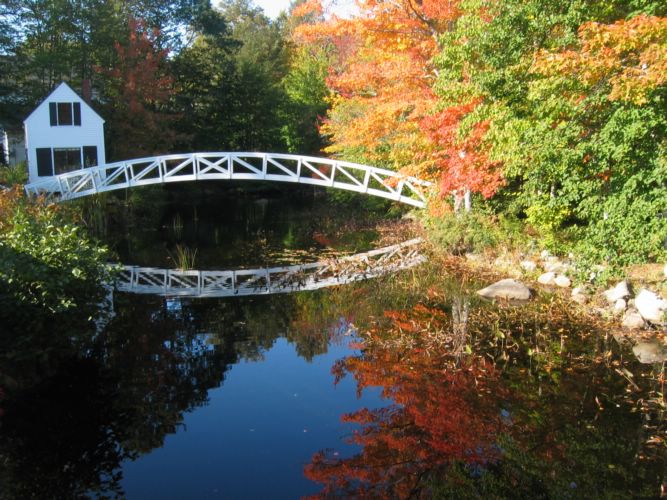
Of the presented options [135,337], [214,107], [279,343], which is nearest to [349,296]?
[279,343]

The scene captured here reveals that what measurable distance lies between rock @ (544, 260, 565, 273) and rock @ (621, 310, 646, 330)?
110 inches

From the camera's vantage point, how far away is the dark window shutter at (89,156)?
79.3ft

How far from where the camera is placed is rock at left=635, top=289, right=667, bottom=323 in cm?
982

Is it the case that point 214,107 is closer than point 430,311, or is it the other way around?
point 430,311

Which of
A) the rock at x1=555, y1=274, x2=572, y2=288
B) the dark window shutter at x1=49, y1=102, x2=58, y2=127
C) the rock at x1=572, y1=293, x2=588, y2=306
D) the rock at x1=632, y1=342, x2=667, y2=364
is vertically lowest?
the rock at x1=632, y1=342, x2=667, y2=364

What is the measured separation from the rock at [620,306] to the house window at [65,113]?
2164 centimetres

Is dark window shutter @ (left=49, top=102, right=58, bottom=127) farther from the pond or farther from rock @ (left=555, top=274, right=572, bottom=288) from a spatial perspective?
rock @ (left=555, top=274, right=572, bottom=288)

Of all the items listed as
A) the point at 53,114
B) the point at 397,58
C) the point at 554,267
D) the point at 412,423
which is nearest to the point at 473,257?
the point at 554,267

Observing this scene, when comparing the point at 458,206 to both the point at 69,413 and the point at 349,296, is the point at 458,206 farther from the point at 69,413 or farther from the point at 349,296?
the point at 69,413

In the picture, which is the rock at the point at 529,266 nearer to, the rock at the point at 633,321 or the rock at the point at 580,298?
the rock at the point at 580,298

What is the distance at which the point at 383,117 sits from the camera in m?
16.8

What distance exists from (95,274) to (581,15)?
30.5 feet

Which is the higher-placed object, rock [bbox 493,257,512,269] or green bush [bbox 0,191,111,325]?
green bush [bbox 0,191,111,325]

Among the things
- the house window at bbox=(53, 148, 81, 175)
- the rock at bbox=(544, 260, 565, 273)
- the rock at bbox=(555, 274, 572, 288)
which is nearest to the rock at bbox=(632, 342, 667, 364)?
the rock at bbox=(555, 274, 572, 288)
